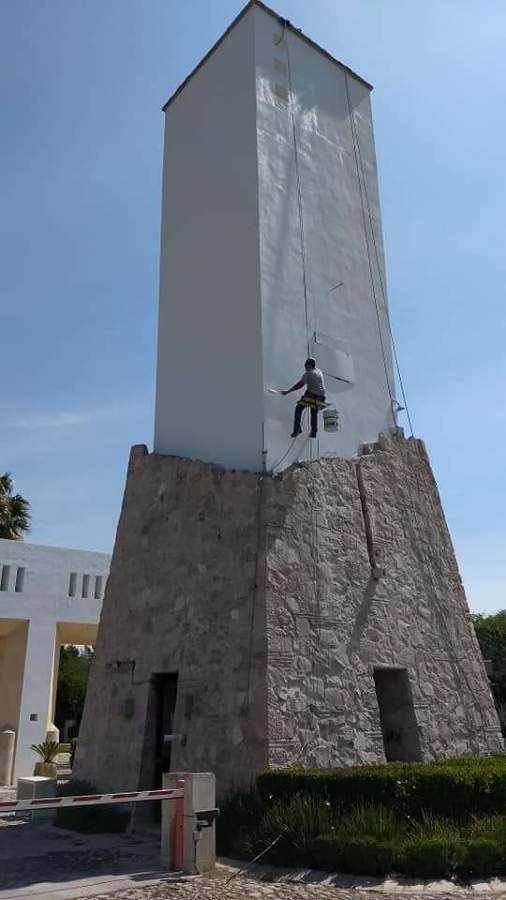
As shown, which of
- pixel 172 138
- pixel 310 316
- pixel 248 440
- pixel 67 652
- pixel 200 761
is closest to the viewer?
pixel 200 761

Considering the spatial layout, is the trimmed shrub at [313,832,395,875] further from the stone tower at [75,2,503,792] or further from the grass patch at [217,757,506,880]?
the stone tower at [75,2,503,792]

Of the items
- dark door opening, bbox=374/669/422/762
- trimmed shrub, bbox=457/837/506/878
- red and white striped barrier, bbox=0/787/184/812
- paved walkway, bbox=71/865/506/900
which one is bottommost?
paved walkway, bbox=71/865/506/900

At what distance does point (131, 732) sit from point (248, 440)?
4.69m

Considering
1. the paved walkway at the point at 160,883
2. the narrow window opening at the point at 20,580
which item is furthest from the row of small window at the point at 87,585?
the paved walkway at the point at 160,883

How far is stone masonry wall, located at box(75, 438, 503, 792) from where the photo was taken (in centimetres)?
968

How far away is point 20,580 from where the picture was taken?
18.8 metres

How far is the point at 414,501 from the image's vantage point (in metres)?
13.0

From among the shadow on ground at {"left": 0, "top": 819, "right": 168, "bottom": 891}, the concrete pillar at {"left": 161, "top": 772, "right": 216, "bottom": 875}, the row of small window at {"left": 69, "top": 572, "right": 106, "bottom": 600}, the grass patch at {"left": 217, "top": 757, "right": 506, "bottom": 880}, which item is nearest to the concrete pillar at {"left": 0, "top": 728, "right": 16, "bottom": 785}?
the row of small window at {"left": 69, "top": 572, "right": 106, "bottom": 600}

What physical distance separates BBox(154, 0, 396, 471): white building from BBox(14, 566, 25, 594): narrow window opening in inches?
292

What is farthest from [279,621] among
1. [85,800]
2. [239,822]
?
[85,800]

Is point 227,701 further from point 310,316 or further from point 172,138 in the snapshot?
point 172,138

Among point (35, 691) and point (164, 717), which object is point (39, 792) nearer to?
point (164, 717)

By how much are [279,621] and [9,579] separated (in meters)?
11.0

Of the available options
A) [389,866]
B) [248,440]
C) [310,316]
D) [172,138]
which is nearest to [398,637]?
[248,440]
